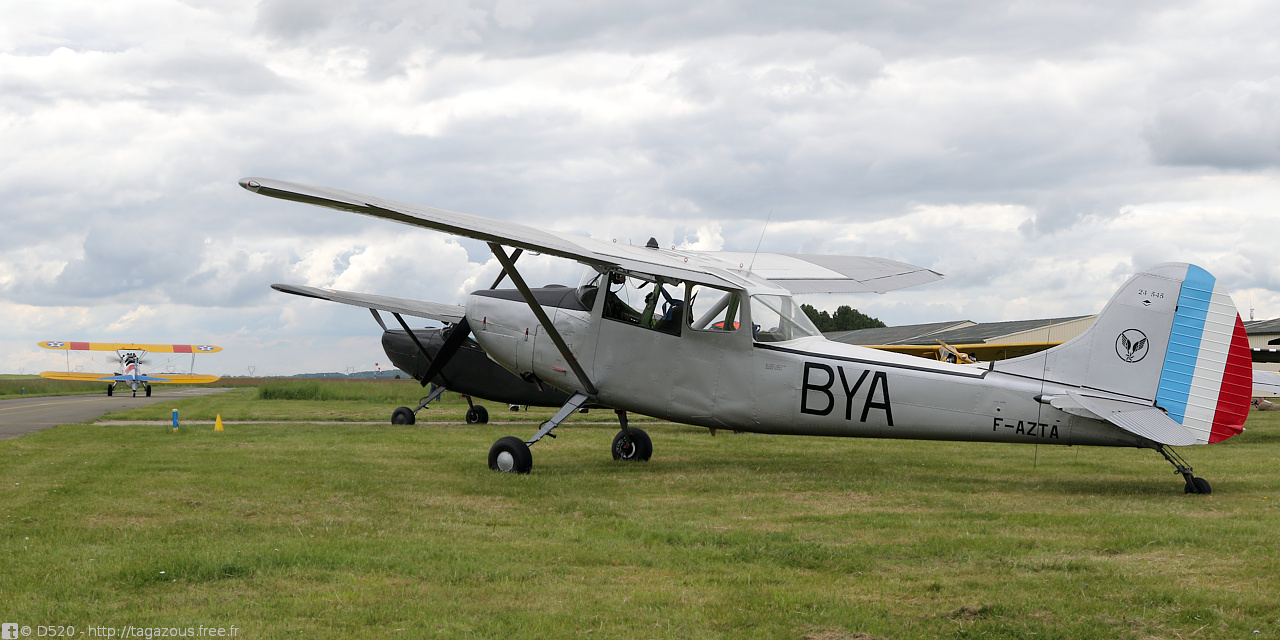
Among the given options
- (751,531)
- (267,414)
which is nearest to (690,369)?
(751,531)

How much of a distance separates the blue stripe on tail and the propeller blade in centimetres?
1167

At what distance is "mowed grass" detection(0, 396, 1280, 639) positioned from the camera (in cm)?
424

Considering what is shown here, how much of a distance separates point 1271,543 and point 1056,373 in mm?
3217

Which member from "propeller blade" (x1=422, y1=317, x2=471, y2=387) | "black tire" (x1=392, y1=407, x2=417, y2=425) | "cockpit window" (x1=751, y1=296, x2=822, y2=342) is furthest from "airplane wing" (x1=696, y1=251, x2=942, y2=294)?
"black tire" (x1=392, y1=407, x2=417, y2=425)

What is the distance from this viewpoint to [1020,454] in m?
13.1

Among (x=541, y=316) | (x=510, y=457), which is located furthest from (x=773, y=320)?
(x=510, y=457)

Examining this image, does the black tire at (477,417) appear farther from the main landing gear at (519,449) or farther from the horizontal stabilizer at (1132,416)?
the horizontal stabilizer at (1132,416)

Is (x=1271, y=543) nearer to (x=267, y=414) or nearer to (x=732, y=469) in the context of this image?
(x=732, y=469)

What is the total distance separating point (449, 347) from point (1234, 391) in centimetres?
1319

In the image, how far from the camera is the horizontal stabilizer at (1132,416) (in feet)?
27.2

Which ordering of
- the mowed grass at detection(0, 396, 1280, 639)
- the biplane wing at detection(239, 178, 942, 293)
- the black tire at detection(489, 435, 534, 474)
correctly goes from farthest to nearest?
the black tire at detection(489, 435, 534, 474), the biplane wing at detection(239, 178, 942, 293), the mowed grass at detection(0, 396, 1280, 639)

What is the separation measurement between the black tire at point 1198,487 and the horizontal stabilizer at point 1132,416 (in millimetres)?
716

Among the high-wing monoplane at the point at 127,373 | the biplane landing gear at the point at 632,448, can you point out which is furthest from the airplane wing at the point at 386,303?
the high-wing monoplane at the point at 127,373

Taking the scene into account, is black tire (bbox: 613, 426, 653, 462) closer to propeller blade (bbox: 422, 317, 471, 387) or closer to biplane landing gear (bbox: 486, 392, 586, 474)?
biplane landing gear (bbox: 486, 392, 586, 474)
